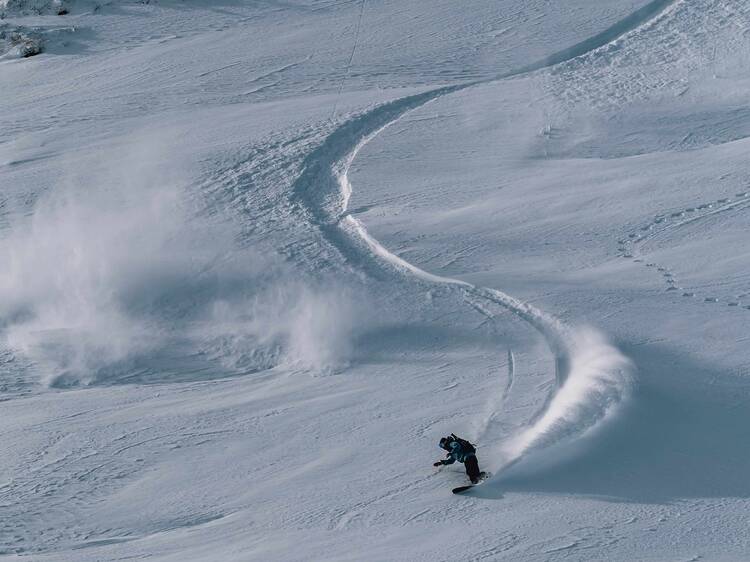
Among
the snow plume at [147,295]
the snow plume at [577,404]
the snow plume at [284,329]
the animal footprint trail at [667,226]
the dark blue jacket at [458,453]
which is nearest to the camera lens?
the dark blue jacket at [458,453]

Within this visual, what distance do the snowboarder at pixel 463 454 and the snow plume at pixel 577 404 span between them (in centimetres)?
35

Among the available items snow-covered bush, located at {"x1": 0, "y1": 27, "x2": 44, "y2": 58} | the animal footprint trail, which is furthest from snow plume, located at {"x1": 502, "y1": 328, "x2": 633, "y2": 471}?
snow-covered bush, located at {"x1": 0, "y1": 27, "x2": 44, "y2": 58}

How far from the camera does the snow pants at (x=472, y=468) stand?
25.7 feet

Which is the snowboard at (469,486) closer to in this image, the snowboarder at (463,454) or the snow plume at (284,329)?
the snowboarder at (463,454)

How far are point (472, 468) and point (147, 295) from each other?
5.01 meters

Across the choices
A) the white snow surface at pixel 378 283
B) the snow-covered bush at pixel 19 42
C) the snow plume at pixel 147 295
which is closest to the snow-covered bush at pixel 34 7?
the snow-covered bush at pixel 19 42

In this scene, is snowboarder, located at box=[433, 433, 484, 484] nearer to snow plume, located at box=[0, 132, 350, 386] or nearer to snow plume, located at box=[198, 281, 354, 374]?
snow plume, located at box=[198, 281, 354, 374]

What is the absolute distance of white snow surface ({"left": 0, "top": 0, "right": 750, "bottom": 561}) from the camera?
784 cm

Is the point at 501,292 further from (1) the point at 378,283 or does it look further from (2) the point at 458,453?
(2) the point at 458,453

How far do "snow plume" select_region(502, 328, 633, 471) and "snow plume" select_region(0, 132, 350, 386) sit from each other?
7.64ft

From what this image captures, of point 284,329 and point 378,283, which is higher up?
point 378,283

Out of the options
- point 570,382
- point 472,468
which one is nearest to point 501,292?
point 570,382

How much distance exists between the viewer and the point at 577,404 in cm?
872

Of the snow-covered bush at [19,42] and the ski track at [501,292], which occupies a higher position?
the snow-covered bush at [19,42]
